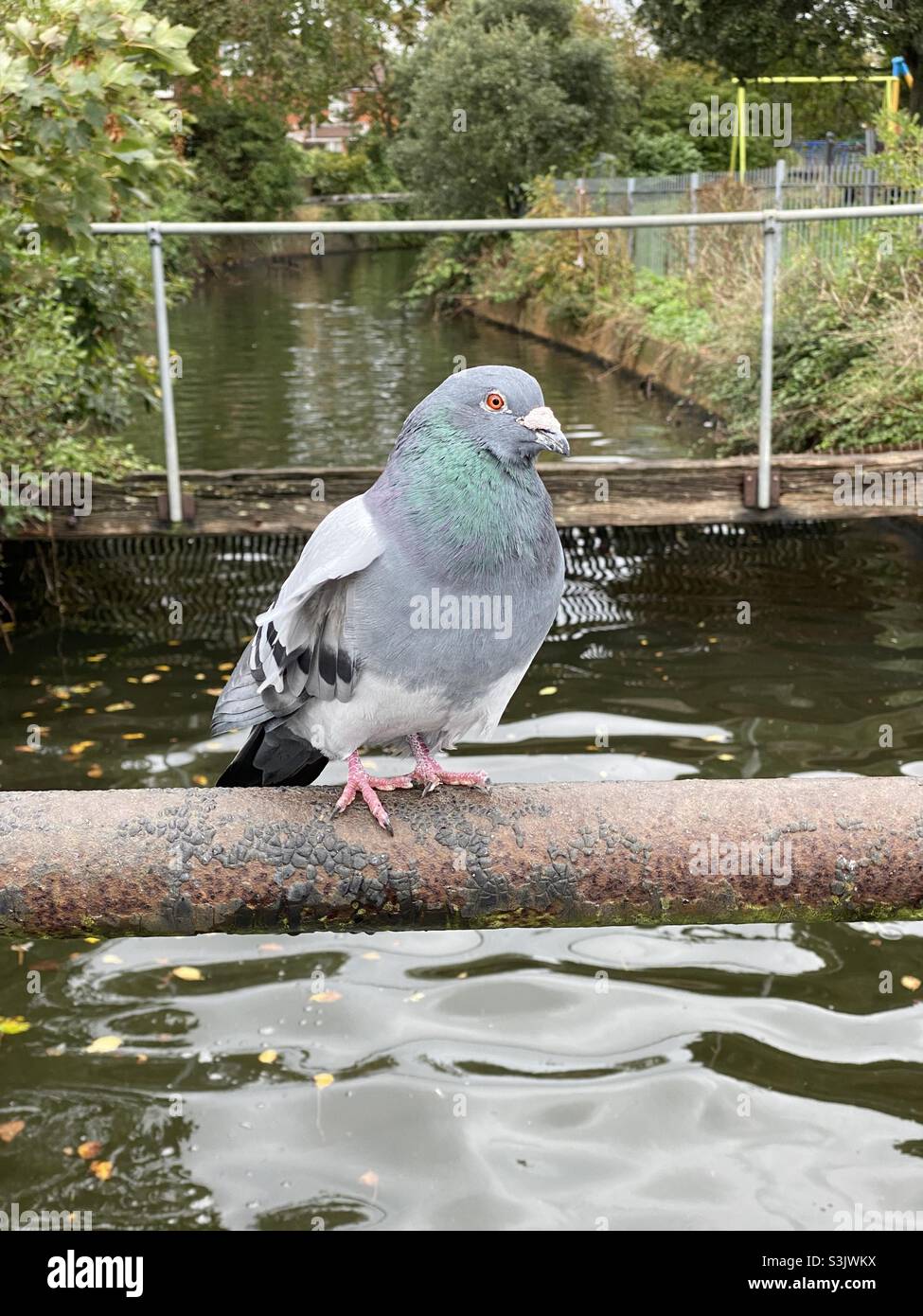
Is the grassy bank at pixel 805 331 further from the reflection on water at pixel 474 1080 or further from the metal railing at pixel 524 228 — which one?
the reflection on water at pixel 474 1080

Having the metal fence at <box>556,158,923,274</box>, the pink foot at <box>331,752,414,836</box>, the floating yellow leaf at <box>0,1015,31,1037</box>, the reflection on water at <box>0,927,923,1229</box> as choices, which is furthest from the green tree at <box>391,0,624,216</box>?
the pink foot at <box>331,752,414,836</box>

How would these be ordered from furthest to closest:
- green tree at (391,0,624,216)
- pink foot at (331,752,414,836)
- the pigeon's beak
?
1. green tree at (391,0,624,216)
2. the pigeon's beak
3. pink foot at (331,752,414,836)

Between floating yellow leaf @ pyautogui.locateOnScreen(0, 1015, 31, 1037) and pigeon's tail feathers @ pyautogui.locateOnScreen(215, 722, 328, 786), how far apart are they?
1602 millimetres

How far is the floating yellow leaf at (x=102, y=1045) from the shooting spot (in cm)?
384

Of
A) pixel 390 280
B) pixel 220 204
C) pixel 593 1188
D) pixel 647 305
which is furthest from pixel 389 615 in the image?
pixel 220 204

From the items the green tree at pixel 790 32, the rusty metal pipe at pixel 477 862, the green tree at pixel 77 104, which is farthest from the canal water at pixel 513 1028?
the green tree at pixel 790 32

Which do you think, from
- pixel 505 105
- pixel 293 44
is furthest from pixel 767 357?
pixel 293 44

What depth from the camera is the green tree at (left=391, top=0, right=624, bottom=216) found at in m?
23.7

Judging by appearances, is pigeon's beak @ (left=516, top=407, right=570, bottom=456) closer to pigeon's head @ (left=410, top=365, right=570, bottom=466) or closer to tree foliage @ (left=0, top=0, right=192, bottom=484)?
pigeon's head @ (left=410, top=365, right=570, bottom=466)

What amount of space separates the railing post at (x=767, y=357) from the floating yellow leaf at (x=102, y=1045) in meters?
4.32

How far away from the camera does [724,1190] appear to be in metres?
3.21

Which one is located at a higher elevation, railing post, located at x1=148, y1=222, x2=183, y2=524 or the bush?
the bush

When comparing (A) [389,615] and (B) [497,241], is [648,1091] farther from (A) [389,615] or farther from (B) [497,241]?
(B) [497,241]

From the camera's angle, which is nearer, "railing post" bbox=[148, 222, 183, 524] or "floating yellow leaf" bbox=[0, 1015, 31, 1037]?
"floating yellow leaf" bbox=[0, 1015, 31, 1037]
